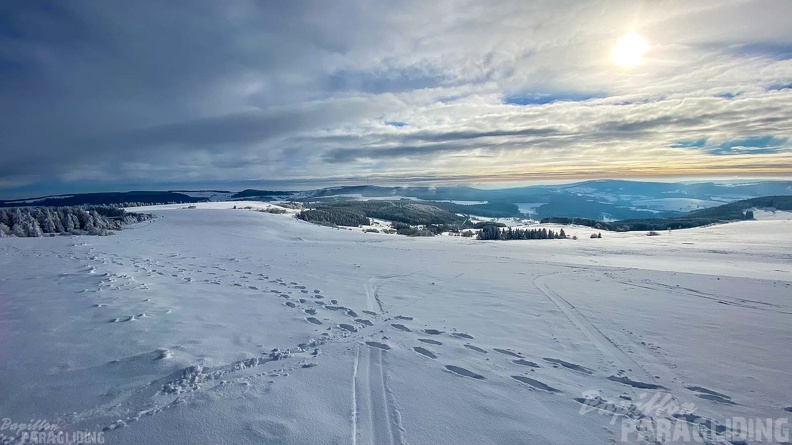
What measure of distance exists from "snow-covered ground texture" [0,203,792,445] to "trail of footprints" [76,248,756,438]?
0.12ft

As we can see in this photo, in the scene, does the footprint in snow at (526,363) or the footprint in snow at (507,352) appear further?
the footprint in snow at (507,352)

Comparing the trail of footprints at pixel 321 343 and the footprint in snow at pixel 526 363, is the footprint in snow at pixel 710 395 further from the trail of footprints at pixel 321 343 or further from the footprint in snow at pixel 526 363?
the footprint in snow at pixel 526 363

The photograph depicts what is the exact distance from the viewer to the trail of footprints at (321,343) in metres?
4.75

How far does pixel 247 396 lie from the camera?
4.48 m

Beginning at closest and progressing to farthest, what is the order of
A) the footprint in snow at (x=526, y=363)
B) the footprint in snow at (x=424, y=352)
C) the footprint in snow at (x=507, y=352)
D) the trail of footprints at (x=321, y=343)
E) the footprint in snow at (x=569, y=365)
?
the trail of footprints at (x=321, y=343)
the footprint in snow at (x=569, y=365)
the footprint in snow at (x=526, y=363)
the footprint in snow at (x=424, y=352)
the footprint in snow at (x=507, y=352)

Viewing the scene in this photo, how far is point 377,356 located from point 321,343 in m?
1.15

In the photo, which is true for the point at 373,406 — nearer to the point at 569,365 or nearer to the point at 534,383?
the point at 534,383

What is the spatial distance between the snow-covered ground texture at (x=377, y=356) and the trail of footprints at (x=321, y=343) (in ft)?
0.12

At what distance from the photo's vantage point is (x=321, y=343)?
254 inches

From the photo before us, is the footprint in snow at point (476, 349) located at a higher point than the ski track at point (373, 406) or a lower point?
lower

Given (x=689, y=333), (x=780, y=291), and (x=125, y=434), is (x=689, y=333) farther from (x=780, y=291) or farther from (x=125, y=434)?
(x=125, y=434)

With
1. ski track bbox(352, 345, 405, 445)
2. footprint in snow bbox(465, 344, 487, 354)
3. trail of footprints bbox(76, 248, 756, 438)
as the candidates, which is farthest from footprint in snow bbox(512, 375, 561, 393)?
ski track bbox(352, 345, 405, 445)

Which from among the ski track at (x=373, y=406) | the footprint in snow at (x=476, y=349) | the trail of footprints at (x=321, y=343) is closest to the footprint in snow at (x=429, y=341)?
the trail of footprints at (x=321, y=343)

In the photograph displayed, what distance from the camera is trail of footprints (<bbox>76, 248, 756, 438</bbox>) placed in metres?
4.75
